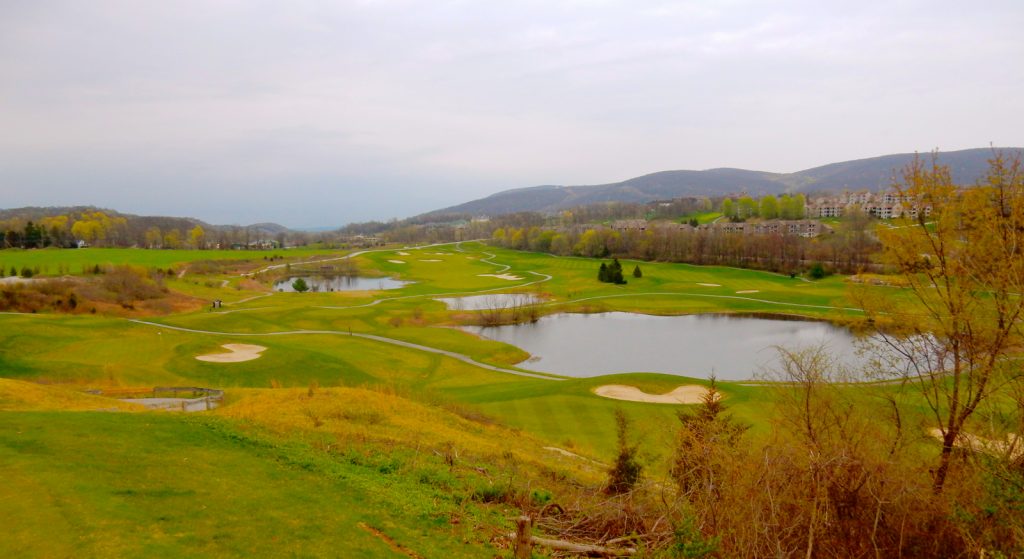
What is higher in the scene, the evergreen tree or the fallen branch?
the fallen branch

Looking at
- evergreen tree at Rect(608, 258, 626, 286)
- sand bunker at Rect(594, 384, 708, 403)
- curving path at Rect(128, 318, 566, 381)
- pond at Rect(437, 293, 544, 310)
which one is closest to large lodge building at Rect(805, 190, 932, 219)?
evergreen tree at Rect(608, 258, 626, 286)

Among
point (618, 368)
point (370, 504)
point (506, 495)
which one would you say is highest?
point (370, 504)

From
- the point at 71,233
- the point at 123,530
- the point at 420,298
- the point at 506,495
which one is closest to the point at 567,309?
the point at 420,298

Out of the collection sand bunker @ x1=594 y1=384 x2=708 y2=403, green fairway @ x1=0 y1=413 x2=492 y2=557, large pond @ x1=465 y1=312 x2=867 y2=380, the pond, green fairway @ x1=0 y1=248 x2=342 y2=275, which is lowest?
large pond @ x1=465 y1=312 x2=867 y2=380

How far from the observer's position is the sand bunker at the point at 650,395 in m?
32.7

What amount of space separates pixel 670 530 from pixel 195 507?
326 inches

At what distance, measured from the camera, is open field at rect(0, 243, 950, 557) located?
28.9 feet

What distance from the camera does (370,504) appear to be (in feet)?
34.4

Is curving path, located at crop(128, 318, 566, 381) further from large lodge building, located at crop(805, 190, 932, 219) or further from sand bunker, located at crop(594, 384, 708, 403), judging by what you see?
large lodge building, located at crop(805, 190, 932, 219)

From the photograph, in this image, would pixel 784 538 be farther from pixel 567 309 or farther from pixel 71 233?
pixel 71 233

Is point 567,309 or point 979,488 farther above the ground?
point 979,488

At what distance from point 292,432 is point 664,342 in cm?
4501

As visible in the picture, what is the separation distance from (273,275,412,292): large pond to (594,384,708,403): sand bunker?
6967 centimetres

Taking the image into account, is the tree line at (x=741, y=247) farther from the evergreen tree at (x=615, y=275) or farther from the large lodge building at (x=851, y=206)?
the evergreen tree at (x=615, y=275)
